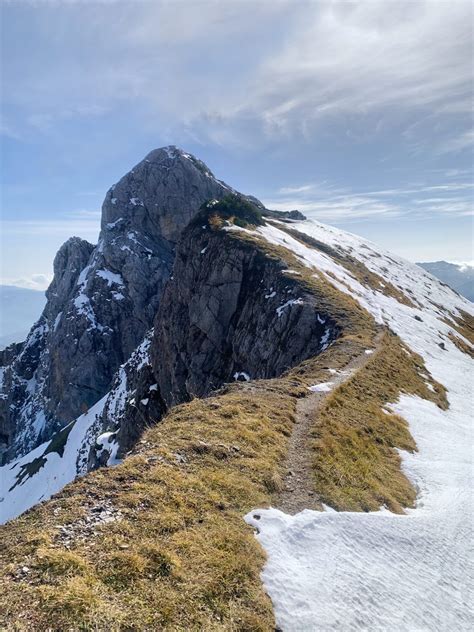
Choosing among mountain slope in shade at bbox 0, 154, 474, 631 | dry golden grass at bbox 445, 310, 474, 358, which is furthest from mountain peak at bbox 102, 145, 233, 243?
mountain slope in shade at bbox 0, 154, 474, 631

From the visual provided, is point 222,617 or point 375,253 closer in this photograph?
point 222,617

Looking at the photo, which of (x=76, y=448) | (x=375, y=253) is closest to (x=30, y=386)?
(x=76, y=448)

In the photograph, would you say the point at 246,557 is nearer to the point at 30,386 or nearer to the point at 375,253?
the point at 375,253

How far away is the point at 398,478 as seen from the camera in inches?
560

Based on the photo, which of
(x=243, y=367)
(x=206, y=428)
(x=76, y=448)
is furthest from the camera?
(x=76, y=448)

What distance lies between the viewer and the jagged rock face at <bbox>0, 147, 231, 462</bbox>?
10825cm

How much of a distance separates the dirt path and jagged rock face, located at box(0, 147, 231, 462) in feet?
319

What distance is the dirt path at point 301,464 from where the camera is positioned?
10656mm

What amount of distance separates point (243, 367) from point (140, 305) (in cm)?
7676

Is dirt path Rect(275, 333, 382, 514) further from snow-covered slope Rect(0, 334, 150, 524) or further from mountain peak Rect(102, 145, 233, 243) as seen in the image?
mountain peak Rect(102, 145, 233, 243)

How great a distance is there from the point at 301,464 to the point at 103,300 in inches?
4312

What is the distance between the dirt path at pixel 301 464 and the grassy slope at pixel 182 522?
335mm

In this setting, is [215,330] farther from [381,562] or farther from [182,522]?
[381,562]

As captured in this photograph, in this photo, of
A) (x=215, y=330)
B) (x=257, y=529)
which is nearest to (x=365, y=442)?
(x=257, y=529)
